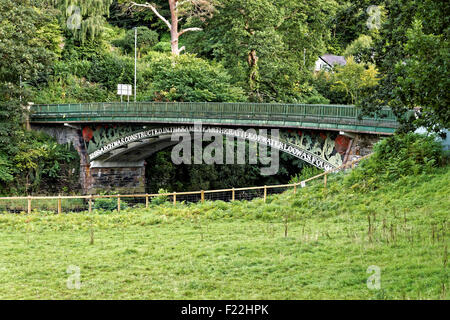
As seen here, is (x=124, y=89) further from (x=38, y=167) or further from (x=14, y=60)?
(x=14, y=60)

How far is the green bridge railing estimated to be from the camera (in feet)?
A: 100

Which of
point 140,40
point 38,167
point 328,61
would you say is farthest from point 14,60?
point 328,61

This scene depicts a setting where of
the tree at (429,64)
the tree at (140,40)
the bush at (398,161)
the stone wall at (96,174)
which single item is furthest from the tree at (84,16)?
the tree at (429,64)

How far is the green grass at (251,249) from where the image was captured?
14094 mm

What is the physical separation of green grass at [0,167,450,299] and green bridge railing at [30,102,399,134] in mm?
3533

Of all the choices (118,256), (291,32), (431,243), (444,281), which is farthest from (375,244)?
(291,32)

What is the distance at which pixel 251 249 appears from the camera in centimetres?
1756

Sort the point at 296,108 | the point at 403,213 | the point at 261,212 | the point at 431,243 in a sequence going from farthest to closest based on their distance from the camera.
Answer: the point at 296,108
the point at 261,212
the point at 403,213
the point at 431,243

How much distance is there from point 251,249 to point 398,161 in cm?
981

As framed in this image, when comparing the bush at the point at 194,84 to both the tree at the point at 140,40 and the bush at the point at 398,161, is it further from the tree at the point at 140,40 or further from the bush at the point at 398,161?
the bush at the point at 398,161

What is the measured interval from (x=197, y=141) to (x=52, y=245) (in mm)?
29682

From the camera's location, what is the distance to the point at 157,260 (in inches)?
681

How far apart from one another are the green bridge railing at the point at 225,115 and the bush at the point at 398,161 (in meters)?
1.37
